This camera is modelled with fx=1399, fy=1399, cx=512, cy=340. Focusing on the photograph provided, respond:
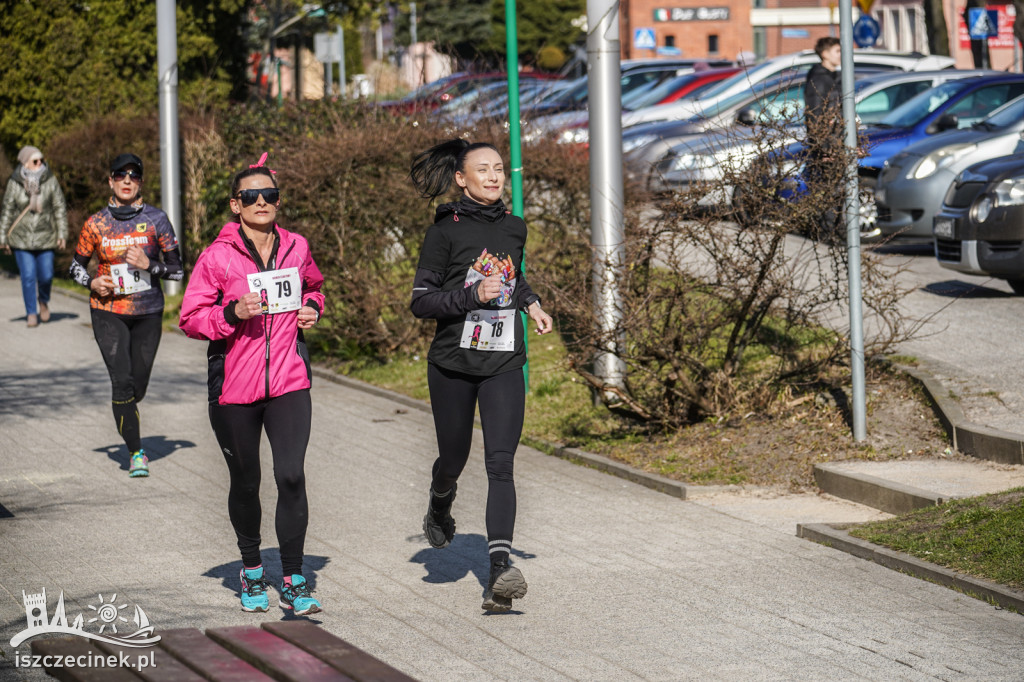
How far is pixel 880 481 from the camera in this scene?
7.61m

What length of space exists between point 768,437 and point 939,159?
6836 millimetres

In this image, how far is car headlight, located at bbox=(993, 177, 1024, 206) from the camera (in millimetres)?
11648

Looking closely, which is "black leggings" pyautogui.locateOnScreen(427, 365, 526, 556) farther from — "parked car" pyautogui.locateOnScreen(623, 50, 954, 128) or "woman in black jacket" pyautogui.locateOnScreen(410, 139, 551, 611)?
"parked car" pyautogui.locateOnScreen(623, 50, 954, 128)

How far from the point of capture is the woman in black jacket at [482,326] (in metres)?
5.89

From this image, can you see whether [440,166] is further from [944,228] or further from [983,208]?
[944,228]

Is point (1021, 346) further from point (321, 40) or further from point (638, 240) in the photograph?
point (321, 40)

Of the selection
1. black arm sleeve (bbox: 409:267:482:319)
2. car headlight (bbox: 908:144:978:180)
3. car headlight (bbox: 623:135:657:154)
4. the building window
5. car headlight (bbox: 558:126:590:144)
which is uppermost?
the building window

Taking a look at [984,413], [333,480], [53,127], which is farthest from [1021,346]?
[53,127]

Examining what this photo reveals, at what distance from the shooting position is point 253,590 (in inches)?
233

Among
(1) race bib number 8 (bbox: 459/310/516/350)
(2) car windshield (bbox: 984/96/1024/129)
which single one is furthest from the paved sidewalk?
(2) car windshield (bbox: 984/96/1024/129)

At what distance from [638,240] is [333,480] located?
2491 millimetres

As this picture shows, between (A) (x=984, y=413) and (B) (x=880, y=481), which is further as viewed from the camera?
(A) (x=984, y=413)

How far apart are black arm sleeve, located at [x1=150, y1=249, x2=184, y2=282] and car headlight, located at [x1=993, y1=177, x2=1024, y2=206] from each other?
6869 millimetres

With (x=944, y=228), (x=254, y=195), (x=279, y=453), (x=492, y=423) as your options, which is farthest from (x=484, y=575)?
(x=944, y=228)
